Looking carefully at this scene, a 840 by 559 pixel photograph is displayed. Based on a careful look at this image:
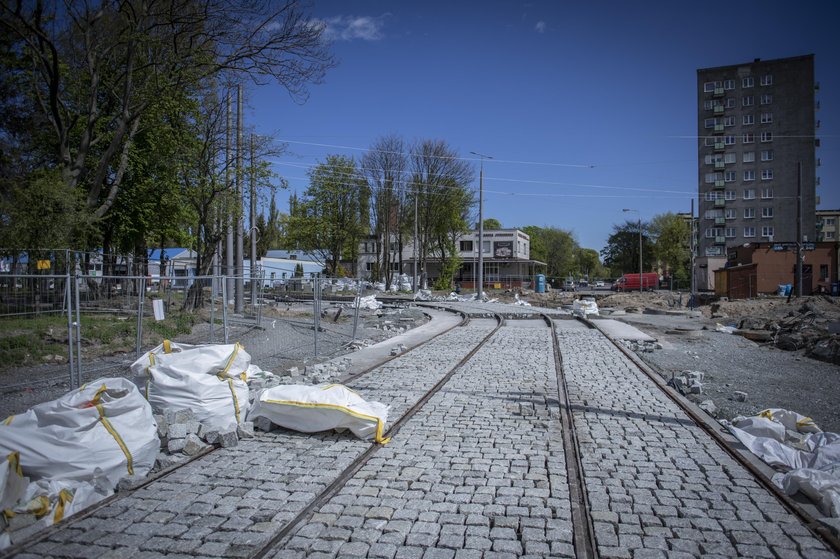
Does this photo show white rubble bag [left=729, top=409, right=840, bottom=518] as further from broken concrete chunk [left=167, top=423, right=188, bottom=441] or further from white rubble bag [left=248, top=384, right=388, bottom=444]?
broken concrete chunk [left=167, top=423, right=188, bottom=441]

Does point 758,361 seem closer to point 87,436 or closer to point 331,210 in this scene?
point 87,436

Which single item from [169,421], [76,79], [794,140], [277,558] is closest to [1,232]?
[76,79]

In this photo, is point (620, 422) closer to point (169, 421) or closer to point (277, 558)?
point (277, 558)

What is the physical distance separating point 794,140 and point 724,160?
29.4 ft

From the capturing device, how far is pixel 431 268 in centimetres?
8606

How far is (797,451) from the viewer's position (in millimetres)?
5852

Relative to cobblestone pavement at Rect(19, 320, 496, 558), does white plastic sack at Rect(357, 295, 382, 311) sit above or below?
above

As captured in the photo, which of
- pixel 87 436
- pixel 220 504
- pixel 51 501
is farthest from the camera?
pixel 87 436

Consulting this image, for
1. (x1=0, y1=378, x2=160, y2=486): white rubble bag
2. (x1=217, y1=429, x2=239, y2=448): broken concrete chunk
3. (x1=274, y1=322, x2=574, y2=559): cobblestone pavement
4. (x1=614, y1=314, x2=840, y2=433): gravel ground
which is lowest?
(x1=614, y1=314, x2=840, y2=433): gravel ground

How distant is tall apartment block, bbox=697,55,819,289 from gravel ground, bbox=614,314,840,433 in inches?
2485

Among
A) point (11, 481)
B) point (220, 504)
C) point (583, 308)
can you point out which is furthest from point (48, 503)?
point (583, 308)

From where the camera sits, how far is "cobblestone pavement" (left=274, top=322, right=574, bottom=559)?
3940 millimetres

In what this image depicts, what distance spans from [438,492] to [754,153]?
299 ft

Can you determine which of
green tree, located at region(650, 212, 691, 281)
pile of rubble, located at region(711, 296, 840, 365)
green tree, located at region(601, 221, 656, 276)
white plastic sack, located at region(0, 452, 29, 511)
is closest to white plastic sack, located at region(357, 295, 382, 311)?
pile of rubble, located at region(711, 296, 840, 365)
